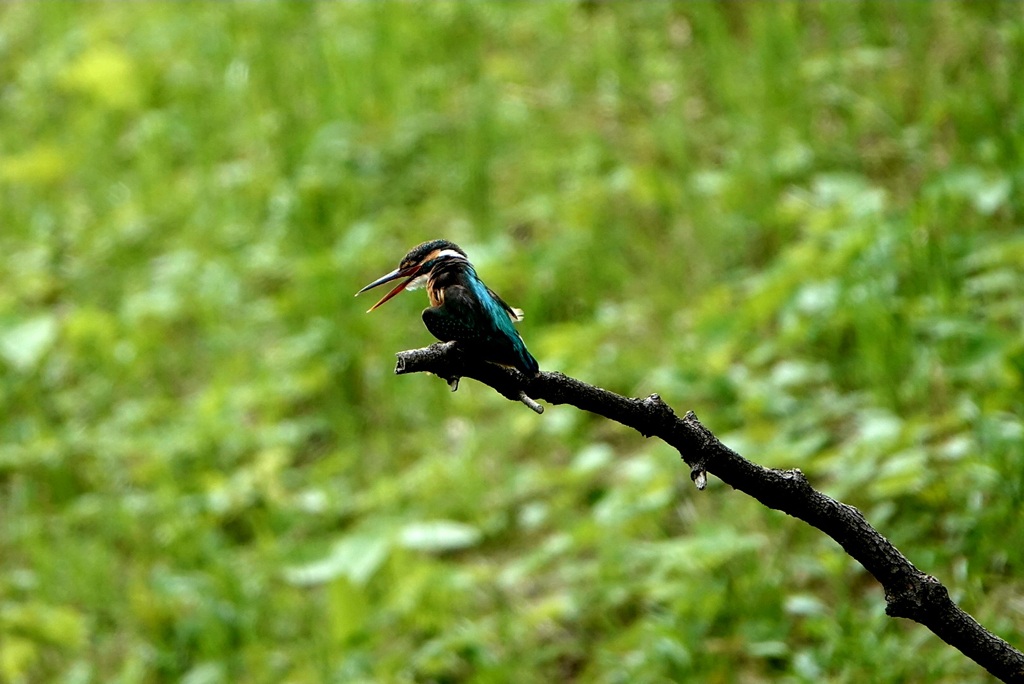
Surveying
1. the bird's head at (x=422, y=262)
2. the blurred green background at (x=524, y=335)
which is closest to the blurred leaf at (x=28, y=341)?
the blurred green background at (x=524, y=335)

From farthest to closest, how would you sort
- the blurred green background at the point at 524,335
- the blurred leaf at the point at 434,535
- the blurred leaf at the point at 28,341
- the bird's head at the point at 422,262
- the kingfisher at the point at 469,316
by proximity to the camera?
the blurred leaf at the point at 28,341
the blurred leaf at the point at 434,535
the blurred green background at the point at 524,335
the bird's head at the point at 422,262
the kingfisher at the point at 469,316

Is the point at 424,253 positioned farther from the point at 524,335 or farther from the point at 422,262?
the point at 524,335

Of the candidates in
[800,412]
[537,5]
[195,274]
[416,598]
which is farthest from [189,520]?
[537,5]

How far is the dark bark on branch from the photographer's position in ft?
4.96

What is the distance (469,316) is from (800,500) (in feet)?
1.80

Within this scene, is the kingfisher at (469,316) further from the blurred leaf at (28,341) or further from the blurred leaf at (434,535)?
the blurred leaf at (28,341)

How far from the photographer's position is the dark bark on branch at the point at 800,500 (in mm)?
1511

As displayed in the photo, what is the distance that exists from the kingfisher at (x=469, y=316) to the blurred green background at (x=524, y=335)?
1.67 metres

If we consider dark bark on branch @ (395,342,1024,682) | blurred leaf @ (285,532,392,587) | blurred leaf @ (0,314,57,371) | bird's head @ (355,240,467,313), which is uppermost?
blurred leaf @ (0,314,57,371)

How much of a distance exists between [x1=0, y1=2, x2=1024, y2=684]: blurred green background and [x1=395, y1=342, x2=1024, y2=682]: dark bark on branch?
47.0 inches

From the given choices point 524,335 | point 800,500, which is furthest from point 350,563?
point 800,500

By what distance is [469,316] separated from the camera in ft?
4.93

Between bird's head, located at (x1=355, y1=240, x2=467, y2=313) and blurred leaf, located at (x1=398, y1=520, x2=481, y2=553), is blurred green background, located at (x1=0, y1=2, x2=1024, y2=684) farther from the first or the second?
bird's head, located at (x1=355, y1=240, x2=467, y2=313)

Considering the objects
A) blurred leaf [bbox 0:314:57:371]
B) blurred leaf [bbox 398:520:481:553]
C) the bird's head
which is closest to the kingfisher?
the bird's head
